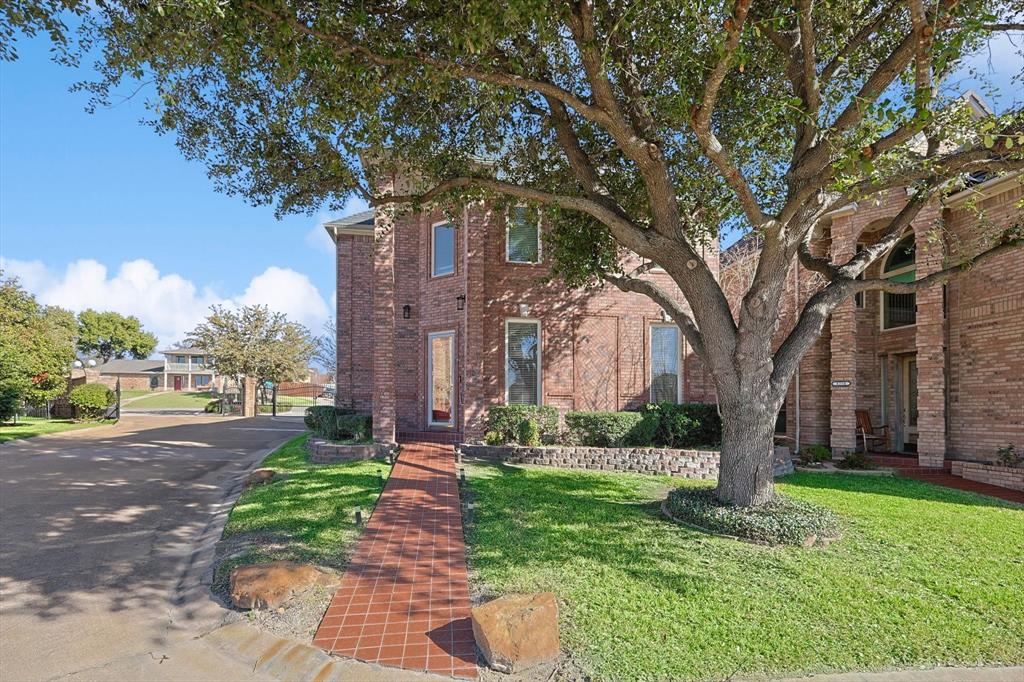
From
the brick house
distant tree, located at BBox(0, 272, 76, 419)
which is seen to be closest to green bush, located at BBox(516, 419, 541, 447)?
the brick house

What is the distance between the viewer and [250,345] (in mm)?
28391

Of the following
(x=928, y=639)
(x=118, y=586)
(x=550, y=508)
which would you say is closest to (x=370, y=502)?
(x=550, y=508)

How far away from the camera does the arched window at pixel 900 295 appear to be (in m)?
13.3

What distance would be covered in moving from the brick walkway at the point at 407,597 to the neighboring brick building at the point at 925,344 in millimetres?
8334

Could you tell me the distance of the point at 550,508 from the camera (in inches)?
290

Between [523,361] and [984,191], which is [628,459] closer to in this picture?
[523,361]

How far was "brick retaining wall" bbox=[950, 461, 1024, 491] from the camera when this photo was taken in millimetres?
9570

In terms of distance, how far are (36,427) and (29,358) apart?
2.45 m

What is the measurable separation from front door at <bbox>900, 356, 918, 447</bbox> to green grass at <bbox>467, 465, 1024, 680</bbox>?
612cm

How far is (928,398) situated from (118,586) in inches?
548

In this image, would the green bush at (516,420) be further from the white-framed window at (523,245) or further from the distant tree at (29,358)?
the distant tree at (29,358)

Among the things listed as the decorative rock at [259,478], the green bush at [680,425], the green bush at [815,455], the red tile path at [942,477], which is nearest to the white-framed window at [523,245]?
the green bush at [680,425]

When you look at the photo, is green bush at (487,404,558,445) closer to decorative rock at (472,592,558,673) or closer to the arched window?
decorative rock at (472,592,558,673)

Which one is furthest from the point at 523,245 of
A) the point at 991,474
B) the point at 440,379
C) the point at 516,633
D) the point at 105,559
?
the point at 516,633
